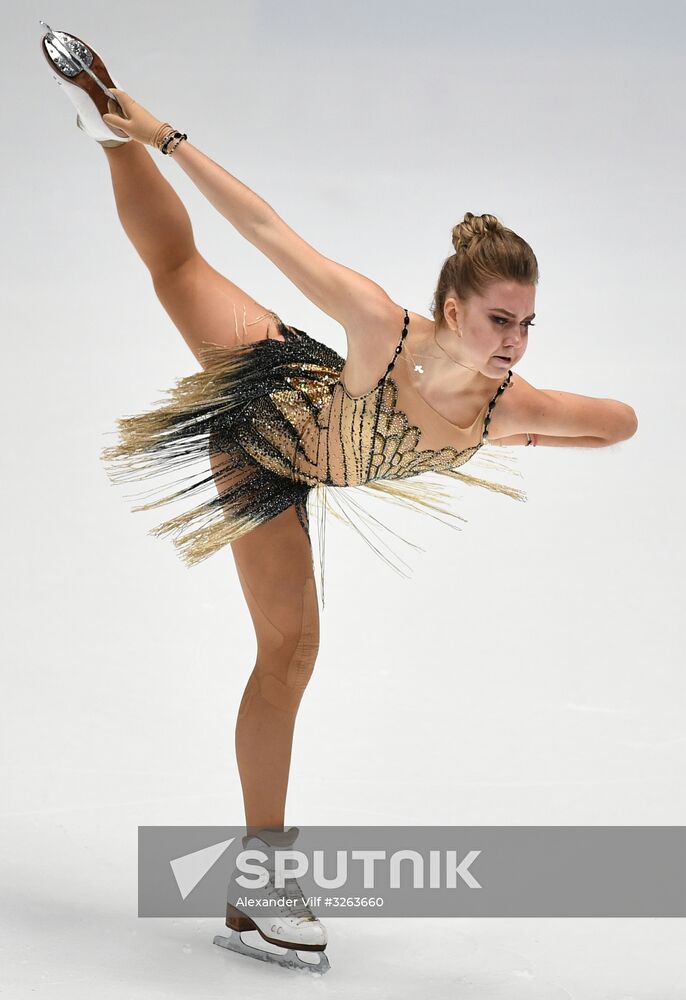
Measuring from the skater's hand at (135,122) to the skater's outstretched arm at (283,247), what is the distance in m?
0.09

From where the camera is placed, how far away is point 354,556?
3840mm

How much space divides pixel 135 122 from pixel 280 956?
137cm

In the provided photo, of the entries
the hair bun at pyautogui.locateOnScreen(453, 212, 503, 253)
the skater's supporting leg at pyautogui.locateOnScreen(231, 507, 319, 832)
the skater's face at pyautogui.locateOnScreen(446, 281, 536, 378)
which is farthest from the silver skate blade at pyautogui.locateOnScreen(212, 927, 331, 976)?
the hair bun at pyautogui.locateOnScreen(453, 212, 503, 253)

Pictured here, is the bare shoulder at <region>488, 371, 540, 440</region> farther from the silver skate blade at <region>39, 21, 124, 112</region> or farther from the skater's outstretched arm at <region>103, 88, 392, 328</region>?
the silver skate blade at <region>39, 21, 124, 112</region>

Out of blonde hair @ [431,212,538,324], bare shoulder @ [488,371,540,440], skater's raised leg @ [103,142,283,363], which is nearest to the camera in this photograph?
blonde hair @ [431,212,538,324]

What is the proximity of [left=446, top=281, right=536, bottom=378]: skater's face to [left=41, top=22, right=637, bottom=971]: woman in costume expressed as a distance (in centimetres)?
5

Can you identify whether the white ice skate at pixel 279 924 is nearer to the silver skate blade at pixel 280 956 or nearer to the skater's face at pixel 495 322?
the silver skate blade at pixel 280 956

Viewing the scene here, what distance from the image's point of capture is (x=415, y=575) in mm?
3691

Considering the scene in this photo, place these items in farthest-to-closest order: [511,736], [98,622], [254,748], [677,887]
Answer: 1. [98,622]
2. [511,736]
3. [677,887]
4. [254,748]

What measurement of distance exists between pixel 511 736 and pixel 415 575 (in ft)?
2.47

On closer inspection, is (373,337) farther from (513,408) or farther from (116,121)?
(116,121)

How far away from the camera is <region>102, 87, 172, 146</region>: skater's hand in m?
2.12

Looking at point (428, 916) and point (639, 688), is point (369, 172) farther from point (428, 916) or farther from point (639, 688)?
point (428, 916)

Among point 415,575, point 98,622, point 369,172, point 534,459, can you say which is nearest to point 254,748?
point 98,622
